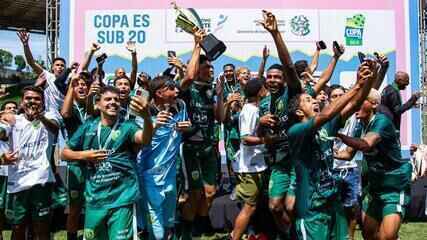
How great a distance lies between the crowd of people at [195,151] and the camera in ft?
13.3

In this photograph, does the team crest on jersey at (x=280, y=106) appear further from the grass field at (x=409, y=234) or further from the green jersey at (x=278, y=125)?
the grass field at (x=409, y=234)

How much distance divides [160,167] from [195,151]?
1.14 m

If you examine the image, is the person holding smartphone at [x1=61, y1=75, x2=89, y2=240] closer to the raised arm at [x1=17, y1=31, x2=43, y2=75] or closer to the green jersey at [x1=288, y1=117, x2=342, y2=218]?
the raised arm at [x1=17, y1=31, x2=43, y2=75]

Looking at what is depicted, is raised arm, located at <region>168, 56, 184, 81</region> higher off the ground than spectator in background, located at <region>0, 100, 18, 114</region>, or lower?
higher

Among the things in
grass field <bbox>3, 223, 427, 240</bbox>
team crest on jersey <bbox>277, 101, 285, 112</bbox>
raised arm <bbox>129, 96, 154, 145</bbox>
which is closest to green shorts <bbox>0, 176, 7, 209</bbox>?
grass field <bbox>3, 223, 427, 240</bbox>

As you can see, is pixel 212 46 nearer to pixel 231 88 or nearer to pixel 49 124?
pixel 49 124

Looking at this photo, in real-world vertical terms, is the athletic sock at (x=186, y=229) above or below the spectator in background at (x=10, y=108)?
below

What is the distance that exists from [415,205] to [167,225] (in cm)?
470

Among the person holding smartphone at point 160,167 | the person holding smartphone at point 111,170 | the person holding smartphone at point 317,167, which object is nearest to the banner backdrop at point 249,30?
the person holding smartphone at point 160,167

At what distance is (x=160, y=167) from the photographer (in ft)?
15.2

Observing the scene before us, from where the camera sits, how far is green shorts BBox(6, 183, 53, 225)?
5137mm

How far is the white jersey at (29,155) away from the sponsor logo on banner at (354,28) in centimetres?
546

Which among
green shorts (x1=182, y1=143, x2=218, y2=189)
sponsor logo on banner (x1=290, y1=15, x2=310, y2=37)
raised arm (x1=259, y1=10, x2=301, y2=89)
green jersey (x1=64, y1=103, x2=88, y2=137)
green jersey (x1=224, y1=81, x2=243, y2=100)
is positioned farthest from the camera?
sponsor logo on banner (x1=290, y1=15, x2=310, y2=37)

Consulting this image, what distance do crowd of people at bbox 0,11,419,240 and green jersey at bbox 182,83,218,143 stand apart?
14mm
